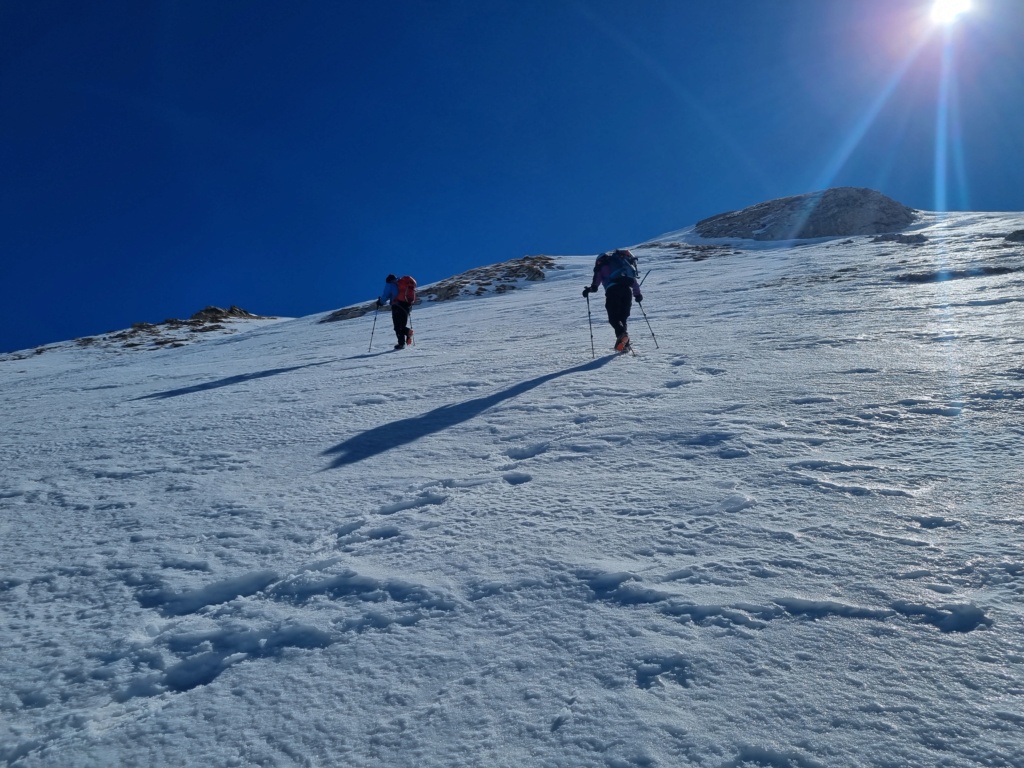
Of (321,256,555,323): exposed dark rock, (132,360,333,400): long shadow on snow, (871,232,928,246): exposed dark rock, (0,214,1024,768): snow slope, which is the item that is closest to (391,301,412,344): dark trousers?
(132,360,333,400): long shadow on snow

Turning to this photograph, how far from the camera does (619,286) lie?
9156mm

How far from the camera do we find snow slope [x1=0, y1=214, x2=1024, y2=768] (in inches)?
77.0

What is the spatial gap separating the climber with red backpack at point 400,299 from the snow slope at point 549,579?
23.0 ft

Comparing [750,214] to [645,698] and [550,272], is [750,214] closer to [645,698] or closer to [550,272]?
[550,272]

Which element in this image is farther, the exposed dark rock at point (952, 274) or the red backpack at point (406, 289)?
the red backpack at point (406, 289)

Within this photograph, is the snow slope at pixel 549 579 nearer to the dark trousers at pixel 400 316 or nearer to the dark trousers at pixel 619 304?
the dark trousers at pixel 619 304

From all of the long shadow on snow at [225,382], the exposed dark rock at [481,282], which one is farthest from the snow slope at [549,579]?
the exposed dark rock at [481,282]

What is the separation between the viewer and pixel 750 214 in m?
47.7

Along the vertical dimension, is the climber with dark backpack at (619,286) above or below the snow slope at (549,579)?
above

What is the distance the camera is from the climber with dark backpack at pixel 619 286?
912cm

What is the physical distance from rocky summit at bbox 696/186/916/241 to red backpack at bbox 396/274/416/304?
32.0m

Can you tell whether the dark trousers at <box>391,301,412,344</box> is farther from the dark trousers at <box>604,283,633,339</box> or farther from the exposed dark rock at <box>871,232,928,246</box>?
the exposed dark rock at <box>871,232,928,246</box>

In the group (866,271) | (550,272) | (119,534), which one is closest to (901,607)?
(119,534)

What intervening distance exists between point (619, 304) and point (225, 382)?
23.8ft
